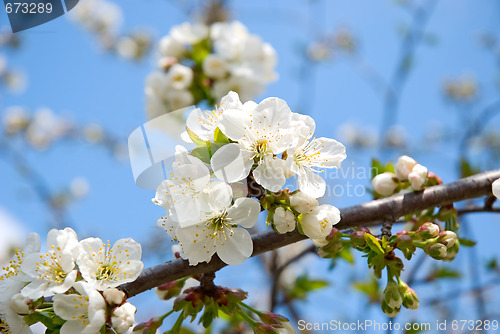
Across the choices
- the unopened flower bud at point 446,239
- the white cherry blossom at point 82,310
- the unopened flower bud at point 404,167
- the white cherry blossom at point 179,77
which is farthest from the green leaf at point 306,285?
the white cherry blossom at point 179,77

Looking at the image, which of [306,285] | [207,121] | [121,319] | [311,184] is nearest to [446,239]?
[311,184]

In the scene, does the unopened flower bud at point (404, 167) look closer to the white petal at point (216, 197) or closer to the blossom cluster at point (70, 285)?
the white petal at point (216, 197)

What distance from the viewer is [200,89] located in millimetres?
2941

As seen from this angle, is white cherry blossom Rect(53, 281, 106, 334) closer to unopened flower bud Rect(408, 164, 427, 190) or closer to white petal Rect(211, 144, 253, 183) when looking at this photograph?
white petal Rect(211, 144, 253, 183)

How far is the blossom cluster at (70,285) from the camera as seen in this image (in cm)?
124

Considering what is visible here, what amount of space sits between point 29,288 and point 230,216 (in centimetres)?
64

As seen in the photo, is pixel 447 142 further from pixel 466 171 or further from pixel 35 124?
pixel 35 124

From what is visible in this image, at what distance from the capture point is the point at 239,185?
4.32 ft

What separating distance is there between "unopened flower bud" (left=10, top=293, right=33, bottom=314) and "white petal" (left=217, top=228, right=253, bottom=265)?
1.87 feet

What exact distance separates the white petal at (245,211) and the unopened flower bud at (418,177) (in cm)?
65

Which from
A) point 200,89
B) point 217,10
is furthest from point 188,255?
point 217,10

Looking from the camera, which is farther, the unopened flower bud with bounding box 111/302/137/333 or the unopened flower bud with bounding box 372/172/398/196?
the unopened flower bud with bounding box 372/172/398/196

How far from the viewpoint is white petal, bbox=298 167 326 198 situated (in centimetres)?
129

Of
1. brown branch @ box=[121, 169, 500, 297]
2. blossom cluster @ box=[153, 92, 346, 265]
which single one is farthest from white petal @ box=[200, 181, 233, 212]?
brown branch @ box=[121, 169, 500, 297]
